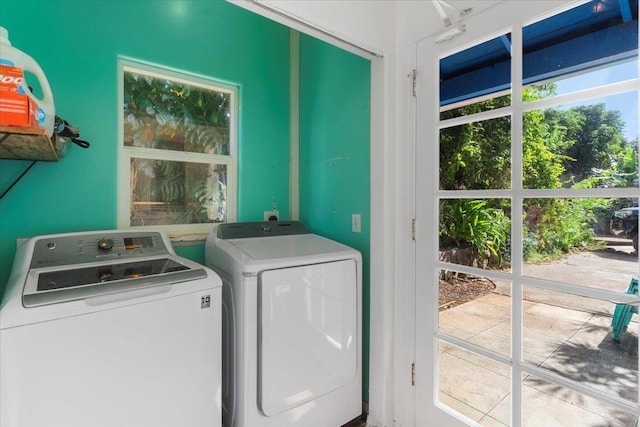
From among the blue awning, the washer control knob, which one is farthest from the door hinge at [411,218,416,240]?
the washer control knob

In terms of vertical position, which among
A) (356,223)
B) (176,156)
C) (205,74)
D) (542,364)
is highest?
(205,74)

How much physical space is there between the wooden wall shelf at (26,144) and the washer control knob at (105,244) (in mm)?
447

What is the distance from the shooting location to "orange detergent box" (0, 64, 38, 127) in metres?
→ 0.96

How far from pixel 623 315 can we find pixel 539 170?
59 cm

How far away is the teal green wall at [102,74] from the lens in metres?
1.55

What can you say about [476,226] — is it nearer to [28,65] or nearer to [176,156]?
[176,156]

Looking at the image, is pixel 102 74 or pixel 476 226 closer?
pixel 476 226

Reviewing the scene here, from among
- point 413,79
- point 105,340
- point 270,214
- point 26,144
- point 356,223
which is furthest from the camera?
point 270,214

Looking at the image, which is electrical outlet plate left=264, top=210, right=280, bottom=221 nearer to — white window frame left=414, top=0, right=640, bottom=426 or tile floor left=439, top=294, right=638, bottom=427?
white window frame left=414, top=0, right=640, bottom=426

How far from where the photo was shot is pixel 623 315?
1.08 m

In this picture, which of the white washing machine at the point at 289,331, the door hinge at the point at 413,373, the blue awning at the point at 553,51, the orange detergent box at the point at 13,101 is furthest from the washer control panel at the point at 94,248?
the blue awning at the point at 553,51

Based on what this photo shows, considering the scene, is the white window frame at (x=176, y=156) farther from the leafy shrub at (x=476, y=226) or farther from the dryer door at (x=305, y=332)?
the leafy shrub at (x=476, y=226)

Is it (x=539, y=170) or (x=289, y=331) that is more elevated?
(x=539, y=170)

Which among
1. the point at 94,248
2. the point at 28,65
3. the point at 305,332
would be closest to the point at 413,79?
the point at 305,332
